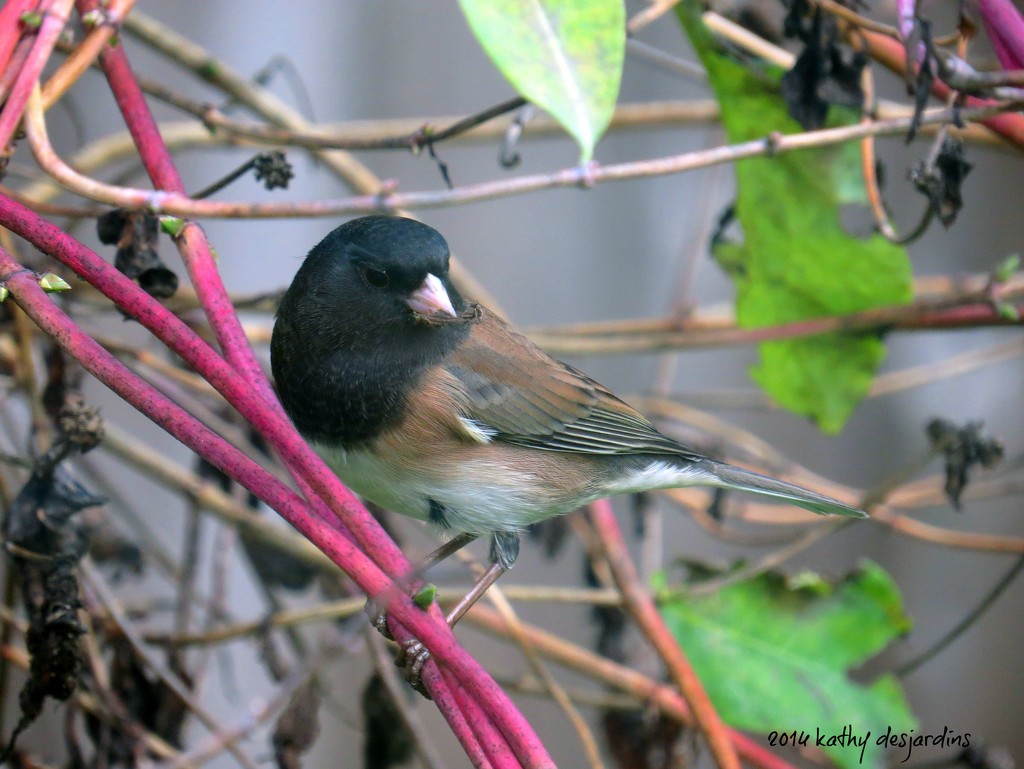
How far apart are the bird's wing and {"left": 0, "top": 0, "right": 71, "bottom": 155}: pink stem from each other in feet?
2.80

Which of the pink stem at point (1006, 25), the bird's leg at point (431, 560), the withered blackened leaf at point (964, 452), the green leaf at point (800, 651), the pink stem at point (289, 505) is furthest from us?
the green leaf at point (800, 651)

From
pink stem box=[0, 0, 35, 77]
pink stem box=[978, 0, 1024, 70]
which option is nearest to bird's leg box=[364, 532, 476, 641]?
pink stem box=[0, 0, 35, 77]

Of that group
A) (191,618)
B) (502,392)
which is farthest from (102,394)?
(502,392)

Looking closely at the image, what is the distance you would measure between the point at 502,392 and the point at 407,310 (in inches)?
12.9

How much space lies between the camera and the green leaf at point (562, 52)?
115 centimetres

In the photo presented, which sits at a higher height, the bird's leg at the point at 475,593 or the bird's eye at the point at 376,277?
the bird's eye at the point at 376,277

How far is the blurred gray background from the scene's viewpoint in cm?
378

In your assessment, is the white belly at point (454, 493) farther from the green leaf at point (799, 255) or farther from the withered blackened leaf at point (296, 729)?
the green leaf at point (799, 255)

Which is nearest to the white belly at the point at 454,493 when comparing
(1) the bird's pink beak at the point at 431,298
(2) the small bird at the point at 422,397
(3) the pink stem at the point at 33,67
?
(2) the small bird at the point at 422,397

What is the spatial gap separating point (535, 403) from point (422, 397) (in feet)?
1.03

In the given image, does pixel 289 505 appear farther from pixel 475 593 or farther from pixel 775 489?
pixel 775 489

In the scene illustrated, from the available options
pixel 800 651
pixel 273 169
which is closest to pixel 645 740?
Result: pixel 800 651

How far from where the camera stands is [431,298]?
5.54ft

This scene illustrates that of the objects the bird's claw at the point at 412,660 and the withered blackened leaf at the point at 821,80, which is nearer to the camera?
the bird's claw at the point at 412,660
